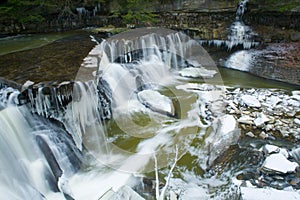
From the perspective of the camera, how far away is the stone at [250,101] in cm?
521

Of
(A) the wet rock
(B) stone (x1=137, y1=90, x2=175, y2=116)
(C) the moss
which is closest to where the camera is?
(A) the wet rock

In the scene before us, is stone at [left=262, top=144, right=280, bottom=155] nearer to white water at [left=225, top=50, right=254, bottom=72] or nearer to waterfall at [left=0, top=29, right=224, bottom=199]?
waterfall at [left=0, top=29, right=224, bottom=199]

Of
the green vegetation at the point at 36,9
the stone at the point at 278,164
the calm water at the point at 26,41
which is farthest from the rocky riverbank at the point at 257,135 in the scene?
the green vegetation at the point at 36,9

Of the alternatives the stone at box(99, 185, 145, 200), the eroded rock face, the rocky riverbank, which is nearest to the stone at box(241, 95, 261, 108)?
the rocky riverbank

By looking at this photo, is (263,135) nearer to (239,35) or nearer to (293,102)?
(293,102)

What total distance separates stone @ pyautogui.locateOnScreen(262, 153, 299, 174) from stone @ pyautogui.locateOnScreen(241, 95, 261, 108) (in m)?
1.73

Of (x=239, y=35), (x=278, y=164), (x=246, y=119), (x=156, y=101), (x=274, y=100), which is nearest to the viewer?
(x=278, y=164)

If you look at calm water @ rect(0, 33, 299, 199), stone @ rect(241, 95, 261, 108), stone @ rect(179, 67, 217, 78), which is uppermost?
stone @ rect(179, 67, 217, 78)

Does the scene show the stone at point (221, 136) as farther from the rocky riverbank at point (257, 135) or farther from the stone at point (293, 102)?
the stone at point (293, 102)

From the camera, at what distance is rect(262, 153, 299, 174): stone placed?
11.2ft

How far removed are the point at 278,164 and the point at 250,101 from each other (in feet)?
6.79

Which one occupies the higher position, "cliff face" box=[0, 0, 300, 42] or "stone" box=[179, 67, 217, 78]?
"cliff face" box=[0, 0, 300, 42]

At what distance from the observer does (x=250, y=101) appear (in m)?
5.34

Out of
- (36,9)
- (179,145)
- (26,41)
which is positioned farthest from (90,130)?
(36,9)
